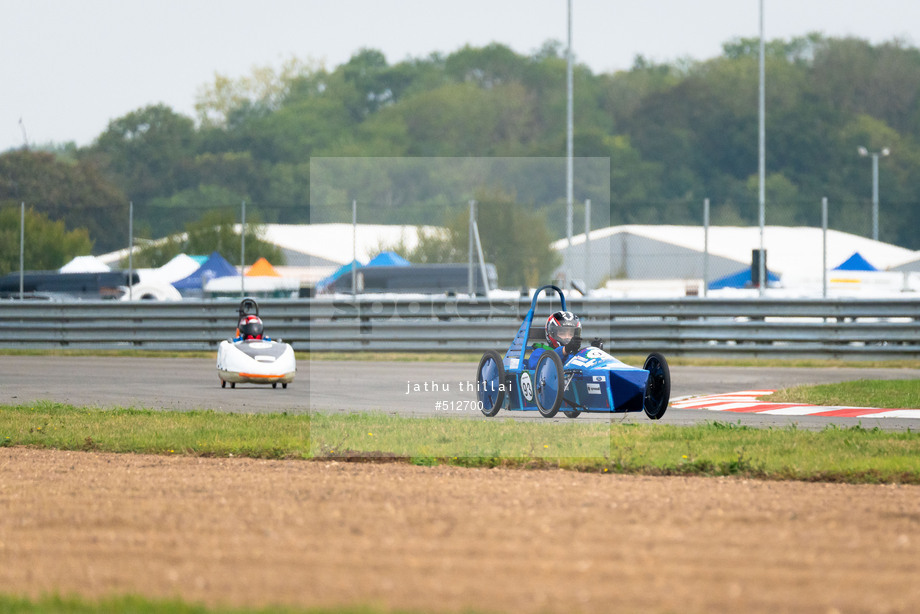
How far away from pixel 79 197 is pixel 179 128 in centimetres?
1835

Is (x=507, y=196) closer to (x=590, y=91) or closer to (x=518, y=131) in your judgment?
(x=518, y=131)

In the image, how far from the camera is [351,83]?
9181 cm

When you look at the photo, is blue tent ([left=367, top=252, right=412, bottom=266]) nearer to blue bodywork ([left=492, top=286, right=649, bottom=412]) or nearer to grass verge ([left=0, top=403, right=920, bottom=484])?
grass verge ([left=0, top=403, right=920, bottom=484])

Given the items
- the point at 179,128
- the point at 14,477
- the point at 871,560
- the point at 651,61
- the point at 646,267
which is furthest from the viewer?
the point at 651,61

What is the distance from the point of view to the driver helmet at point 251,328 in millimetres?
15883

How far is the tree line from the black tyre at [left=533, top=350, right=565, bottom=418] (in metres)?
59.1

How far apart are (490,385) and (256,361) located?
5.19 metres

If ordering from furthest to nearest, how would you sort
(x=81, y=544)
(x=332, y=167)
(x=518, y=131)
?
1. (x=518, y=131)
2. (x=332, y=167)
3. (x=81, y=544)

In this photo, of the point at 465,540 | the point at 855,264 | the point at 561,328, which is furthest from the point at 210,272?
the point at 465,540

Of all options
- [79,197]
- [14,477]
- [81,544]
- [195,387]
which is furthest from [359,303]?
[79,197]

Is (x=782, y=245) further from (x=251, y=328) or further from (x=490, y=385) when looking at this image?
(x=490, y=385)

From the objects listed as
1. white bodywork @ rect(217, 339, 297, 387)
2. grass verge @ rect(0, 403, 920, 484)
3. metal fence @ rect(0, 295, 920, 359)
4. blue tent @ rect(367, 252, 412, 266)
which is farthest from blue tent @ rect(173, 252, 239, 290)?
grass verge @ rect(0, 403, 920, 484)

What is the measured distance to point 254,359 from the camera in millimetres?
15633

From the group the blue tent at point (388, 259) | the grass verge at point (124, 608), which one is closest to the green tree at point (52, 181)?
the blue tent at point (388, 259)
